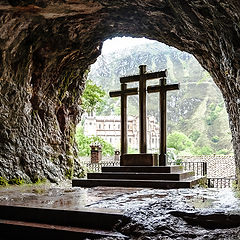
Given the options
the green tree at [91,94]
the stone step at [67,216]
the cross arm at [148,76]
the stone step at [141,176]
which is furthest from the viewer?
the green tree at [91,94]

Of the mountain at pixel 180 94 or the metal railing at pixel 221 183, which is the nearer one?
the metal railing at pixel 221 183

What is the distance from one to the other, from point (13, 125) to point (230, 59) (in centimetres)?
590

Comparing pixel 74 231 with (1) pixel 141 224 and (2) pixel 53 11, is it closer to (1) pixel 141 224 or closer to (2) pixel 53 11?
(1) pixel 141 224

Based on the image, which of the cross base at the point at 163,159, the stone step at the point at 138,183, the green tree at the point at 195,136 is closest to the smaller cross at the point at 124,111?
the cross base at the point at 163,159

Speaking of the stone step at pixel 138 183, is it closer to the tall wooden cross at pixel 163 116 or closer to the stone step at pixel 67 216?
the tall wooden cross at pixel 163 116

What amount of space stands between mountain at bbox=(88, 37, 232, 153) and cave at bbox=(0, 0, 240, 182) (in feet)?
145

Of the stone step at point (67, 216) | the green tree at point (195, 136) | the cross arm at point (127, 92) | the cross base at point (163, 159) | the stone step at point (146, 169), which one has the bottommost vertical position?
the stone step at point (67, 216)

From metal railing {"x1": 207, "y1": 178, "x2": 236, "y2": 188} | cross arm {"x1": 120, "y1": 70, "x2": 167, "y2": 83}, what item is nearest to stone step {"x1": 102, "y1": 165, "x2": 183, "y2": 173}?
metal railing {"x1": 207, "y1": 178, "x2": 236, "y2": 188}

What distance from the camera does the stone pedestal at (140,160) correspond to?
833 cm

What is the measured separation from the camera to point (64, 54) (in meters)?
9.44

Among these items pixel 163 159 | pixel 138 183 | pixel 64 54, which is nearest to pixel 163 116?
pixel 163 159

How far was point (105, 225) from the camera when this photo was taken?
12.5ft

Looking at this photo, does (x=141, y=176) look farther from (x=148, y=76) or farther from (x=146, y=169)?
(x=148, y=76)

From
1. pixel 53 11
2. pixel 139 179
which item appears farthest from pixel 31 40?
pixel 139 179
